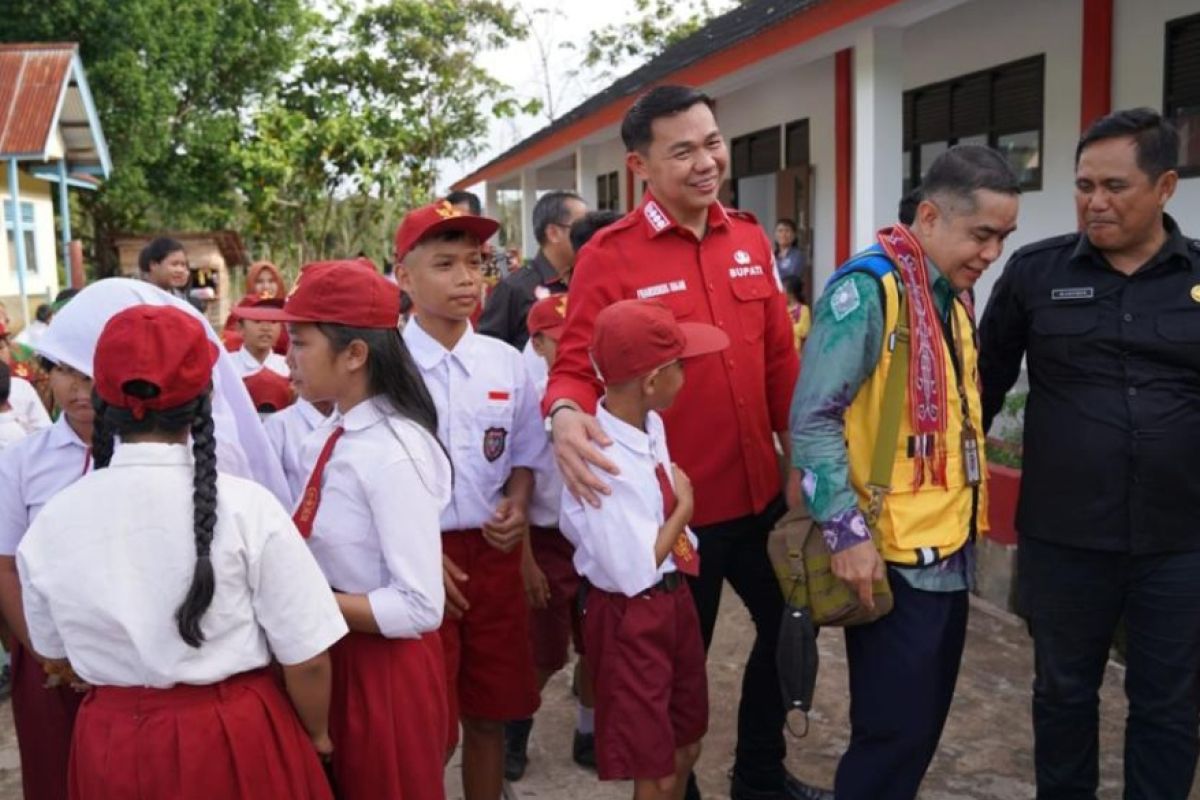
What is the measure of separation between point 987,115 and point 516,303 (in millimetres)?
5309

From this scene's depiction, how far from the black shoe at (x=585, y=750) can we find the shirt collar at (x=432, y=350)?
58.6 inches

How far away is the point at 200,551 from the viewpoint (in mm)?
1858

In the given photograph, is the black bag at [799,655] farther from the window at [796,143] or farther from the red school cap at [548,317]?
the window at [796,143]

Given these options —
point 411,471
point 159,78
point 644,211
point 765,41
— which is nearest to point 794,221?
point 765,41

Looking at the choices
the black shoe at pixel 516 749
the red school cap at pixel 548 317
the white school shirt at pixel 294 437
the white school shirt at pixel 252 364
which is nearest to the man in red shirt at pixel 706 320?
the white school shirt at pixel 294 437

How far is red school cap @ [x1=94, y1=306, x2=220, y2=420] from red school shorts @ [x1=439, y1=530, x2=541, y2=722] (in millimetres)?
1143

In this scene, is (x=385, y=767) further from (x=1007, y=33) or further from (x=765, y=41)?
(x=1007, y=33)

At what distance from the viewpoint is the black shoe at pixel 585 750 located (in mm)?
3803

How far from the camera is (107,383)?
1909mm

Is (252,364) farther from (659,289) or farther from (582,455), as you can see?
(582,455)

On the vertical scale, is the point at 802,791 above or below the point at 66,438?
below

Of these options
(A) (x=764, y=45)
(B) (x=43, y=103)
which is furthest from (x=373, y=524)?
(B) (x=43, y=103)

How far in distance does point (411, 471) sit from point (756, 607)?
132cm

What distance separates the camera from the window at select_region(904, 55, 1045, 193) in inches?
330
